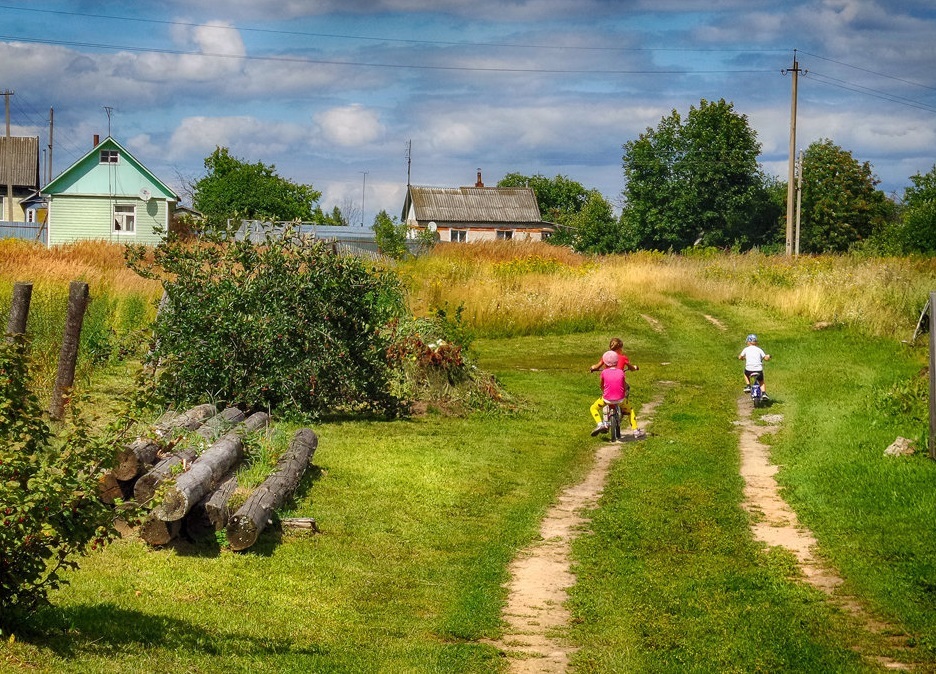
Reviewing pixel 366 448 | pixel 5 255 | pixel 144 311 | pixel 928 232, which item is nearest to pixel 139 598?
pixel 366 448

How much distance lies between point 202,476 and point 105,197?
45.0m

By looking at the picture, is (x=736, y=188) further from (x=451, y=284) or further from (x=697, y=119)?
(x=451, y=284)

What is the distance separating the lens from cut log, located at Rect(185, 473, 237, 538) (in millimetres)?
8766

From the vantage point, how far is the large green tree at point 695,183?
6988 cm

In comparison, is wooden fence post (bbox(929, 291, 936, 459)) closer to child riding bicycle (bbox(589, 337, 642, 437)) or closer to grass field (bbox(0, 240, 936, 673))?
grass field (bbox(0, 240, 936, 673))

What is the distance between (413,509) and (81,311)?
5509mm

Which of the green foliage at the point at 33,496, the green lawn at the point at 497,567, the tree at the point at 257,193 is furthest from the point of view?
the tree at the point at 257,193

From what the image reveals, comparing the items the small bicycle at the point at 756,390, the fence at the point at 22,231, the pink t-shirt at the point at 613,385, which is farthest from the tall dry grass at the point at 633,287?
the fence at the point at 22,231

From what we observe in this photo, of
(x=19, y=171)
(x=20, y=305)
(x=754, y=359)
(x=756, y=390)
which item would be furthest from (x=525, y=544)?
(x=19, y=171)

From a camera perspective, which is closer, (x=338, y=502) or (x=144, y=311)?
(x=338, y=502)

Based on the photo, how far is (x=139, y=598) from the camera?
7.30m

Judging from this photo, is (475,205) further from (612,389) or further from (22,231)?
(612,389)

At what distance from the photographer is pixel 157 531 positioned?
334 inches

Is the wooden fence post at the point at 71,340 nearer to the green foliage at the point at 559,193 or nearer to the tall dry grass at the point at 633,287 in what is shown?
the tall dry grass at the point at 633,287
